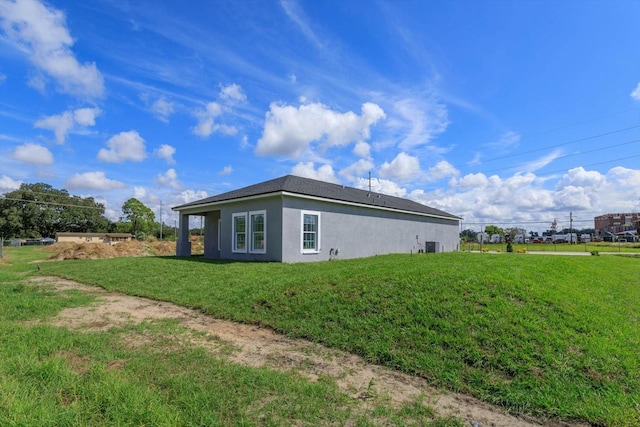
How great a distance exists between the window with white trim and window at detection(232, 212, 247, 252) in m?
0.43

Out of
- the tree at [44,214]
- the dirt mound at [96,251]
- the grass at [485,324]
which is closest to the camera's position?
the grass at [485,324]

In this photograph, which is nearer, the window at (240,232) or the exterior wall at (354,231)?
the exterior wall at (354,231)

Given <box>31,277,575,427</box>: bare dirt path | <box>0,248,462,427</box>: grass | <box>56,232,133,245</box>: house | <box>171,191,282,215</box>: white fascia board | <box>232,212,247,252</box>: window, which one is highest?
<box>171,191,282,215</box>: white fascia board

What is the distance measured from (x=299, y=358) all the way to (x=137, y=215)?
6780cm

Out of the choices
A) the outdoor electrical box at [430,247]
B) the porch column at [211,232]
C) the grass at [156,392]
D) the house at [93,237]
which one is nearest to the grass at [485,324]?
the grass at [156,392]

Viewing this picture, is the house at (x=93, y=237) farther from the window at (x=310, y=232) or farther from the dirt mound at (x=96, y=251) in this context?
the window at (x=310, y=232)

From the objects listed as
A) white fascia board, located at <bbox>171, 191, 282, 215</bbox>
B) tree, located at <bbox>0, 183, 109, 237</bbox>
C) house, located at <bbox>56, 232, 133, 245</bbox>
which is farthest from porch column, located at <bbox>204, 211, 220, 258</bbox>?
tree, located at <bbox>0, 183, 109, 237</bbox>

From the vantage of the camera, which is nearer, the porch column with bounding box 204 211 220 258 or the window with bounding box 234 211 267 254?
the window with bounding box 234 211 267 254

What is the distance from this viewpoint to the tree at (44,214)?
5334 centimetres

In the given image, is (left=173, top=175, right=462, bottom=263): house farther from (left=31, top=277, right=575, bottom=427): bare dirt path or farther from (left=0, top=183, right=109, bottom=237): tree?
(left=0, top=183, right=109, bottom=237): tree

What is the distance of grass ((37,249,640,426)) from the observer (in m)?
3.41

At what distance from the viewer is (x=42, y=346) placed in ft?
14.6

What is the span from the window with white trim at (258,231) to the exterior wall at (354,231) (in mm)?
1145

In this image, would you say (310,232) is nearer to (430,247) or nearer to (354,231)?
(354,231)
